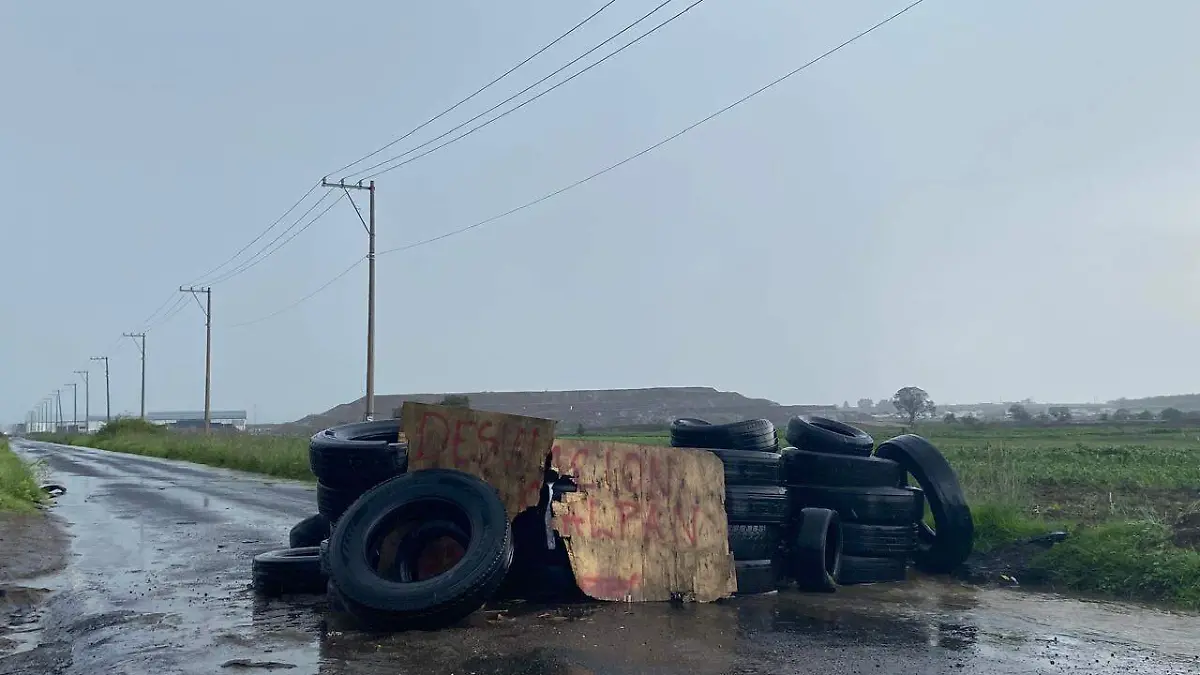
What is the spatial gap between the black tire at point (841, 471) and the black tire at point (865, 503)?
0.23 ft

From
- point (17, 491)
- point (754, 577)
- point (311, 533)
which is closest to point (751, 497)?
point (754, 577)

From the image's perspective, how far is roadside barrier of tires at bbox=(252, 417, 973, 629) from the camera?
7.48m

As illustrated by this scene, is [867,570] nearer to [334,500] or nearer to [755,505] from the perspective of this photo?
[755,505]

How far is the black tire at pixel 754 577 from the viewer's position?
8961 millimetres

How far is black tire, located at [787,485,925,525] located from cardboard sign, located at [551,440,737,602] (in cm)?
122

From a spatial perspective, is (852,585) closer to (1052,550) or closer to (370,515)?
(1052,550)

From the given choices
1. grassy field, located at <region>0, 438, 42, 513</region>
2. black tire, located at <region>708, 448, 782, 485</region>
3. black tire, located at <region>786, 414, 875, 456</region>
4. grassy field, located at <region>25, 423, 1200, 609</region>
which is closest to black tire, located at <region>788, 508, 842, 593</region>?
black tire, located at <region>708, 448, 782, 485</region>

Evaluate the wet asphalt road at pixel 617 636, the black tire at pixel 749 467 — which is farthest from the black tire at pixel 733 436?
the wet asphalt road at pixel 617 636

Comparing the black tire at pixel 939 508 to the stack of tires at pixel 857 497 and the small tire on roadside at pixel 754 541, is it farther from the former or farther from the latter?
the small tire on roadside at pixel 754 541

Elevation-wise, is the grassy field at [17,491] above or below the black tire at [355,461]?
below

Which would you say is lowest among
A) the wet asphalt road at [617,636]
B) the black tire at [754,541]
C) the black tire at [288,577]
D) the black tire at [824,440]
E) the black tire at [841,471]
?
the wet asphalt road at [617,636]

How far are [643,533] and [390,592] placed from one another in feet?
7.80

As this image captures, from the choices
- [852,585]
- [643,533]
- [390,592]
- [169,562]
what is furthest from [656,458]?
[169,562]

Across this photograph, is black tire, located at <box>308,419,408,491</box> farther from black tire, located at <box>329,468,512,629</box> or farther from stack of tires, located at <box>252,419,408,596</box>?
black tire, located at <box>329,468,512,629</box>
